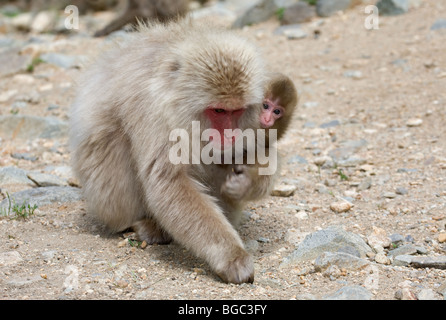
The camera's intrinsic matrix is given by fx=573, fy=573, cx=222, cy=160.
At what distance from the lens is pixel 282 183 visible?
520cm

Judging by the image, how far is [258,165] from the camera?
4.02 meters

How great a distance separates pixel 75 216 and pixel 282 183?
1839 millimetres

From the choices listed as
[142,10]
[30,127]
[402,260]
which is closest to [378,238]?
[402,260]

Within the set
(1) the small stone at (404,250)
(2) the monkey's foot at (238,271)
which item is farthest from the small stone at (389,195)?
(2) the monkey's foot at (238,271)

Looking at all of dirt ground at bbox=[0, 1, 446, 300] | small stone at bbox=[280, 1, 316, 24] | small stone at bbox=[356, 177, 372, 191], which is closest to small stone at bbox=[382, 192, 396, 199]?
dirt ground at bbox=[0, 1, 446, 300]

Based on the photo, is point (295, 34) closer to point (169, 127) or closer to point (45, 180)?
point (45, 180)

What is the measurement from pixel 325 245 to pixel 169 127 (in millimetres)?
1278

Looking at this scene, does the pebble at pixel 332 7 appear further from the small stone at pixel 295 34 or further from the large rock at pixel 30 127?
the large rock at pixel 30 127

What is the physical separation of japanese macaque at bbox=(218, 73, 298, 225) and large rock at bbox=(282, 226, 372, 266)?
0.47 metres

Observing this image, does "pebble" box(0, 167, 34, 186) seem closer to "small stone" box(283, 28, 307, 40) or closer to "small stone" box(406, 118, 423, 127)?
"small stone" box(406, 118, 423, 127)

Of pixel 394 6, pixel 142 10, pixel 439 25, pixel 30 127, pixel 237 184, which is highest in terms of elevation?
pixel 142 10

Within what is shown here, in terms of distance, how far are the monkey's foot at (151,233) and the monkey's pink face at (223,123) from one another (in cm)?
96

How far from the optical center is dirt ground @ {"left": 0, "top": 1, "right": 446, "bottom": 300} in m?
3.40

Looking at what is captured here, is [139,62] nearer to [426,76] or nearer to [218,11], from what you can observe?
[426,76]
